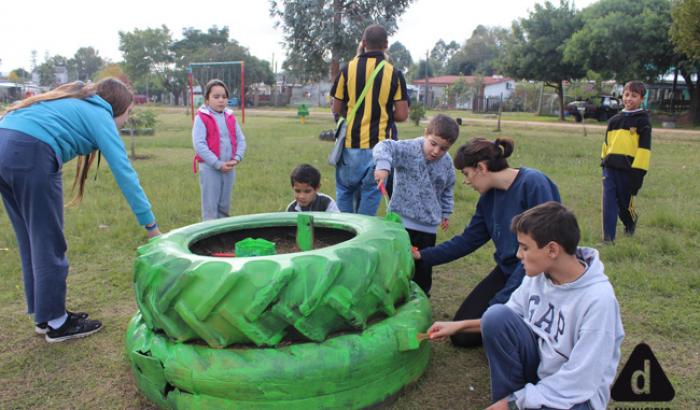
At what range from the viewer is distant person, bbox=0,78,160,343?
2818 mm

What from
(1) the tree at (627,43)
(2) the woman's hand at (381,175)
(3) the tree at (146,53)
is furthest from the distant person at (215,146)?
(3) the tree at (146,53)

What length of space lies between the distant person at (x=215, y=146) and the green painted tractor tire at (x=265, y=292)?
2146 millimetres

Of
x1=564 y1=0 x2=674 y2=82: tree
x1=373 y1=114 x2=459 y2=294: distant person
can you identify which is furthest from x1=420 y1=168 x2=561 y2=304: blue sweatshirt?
x1=564 y1=0 x2=674 y2=82: tree

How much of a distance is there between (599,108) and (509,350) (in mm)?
26296

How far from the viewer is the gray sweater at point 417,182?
11.5 ft

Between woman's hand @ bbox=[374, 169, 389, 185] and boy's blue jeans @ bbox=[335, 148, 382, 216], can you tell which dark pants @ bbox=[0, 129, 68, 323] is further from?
boy's blue jeans @ bbox=[335, 148, 382, 216]

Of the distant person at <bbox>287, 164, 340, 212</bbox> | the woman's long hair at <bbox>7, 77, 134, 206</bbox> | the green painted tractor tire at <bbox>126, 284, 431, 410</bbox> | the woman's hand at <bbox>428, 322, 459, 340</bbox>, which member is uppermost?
the woman's long hair at <bbox>7, 77, 134, 206</bbox>

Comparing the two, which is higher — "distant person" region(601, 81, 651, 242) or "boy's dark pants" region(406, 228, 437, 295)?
"distant person" region(601, 81, 651, 242)

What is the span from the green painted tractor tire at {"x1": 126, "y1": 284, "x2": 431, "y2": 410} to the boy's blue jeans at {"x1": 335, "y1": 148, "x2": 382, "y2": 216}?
176cm

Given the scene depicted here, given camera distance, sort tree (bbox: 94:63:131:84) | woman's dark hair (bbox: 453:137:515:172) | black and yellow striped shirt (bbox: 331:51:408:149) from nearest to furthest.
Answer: woman's dark hair (bbox: 453:137:515:172)
tree (bbox: 94:63:131:84)
black and yellow striped shirt (bbox: 331:51:408:149)

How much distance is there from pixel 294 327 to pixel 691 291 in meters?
2.97

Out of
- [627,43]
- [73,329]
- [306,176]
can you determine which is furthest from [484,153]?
[627,43]

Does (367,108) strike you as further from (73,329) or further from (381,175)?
(73,329)

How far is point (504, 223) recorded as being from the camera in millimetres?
2967
